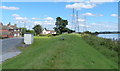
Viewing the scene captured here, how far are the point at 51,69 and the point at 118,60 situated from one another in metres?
6.26

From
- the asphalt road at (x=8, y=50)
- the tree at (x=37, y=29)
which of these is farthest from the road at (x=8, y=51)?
the tree at (x=37, y=29)

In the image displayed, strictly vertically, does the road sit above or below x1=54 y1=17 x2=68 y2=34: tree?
below

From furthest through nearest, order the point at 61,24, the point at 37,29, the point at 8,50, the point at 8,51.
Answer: the point at 37,29 < the point at 61,24 < the point at 8,50 < the point at 8,51

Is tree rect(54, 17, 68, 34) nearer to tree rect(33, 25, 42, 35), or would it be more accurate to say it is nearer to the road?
tree rect(33, 25, 42, 35)

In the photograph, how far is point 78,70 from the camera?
9.05m

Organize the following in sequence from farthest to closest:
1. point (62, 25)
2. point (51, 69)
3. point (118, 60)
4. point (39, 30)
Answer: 1. point (39, 30)
2. point (62, 25)
3. point (118, 60)
4. point (51, 69)

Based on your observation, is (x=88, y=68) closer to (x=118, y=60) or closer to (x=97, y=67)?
(x=97, y=67)

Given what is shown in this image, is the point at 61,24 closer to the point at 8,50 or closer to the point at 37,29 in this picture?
the point at 37,29

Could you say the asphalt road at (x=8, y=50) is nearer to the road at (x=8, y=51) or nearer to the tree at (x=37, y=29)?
the road at (x=8, y=51)

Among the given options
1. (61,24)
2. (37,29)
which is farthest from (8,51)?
(37,29)

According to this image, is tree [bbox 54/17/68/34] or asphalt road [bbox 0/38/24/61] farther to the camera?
tree [bbox 54/17/68/34]

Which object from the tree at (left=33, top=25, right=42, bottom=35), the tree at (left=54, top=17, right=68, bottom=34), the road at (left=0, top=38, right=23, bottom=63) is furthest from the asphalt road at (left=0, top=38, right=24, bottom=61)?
the tree at (left=33, top=25, right=42, bottom=35)

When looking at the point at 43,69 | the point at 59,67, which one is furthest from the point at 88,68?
the point at 43,69

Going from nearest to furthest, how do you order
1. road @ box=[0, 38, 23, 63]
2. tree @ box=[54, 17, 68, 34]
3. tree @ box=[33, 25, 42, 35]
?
1. road @ box=[0, 38, 23, 63]
2. tree @ box=[54, 17, 68, 34]
3. tree @ box=[33, 25, 42, 35]
